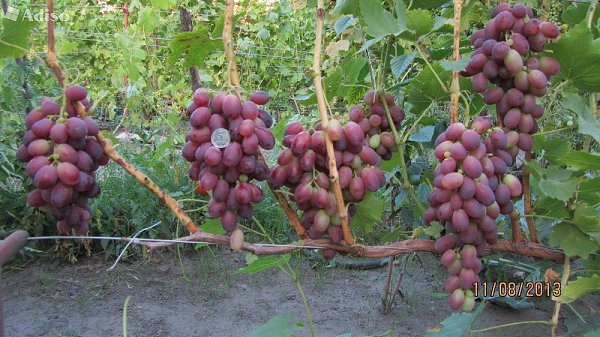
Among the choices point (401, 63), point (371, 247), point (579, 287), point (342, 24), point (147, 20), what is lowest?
point (579, 287)

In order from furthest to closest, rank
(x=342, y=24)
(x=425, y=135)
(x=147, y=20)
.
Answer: (x=147, y=20) < (x=425, y=135) < (x=342, y=24)

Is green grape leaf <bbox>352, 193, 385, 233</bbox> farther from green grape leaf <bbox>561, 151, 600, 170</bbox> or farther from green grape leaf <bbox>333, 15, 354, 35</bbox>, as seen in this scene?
green grape leaf <bbox>333, 15, 354, 35</bbox>

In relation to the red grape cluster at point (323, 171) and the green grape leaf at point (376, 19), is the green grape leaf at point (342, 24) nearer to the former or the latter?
the green grape leaf at point (376, 19)

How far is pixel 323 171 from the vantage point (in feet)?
3.32

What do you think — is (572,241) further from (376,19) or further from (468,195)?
(376,19)

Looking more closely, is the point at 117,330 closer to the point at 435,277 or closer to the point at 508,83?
the point at 435,277

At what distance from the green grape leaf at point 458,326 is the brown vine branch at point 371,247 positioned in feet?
0.52

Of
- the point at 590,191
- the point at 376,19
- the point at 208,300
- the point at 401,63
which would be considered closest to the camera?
the point at 376,19

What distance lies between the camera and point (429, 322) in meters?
2.46

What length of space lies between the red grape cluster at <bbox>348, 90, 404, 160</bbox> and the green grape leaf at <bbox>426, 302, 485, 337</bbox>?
0.40 m

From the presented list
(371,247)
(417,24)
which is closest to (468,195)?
(371,247)

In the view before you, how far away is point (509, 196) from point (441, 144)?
0.17m

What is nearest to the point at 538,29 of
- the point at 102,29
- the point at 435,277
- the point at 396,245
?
the point at 396,245

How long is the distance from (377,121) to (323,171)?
0.91ft
